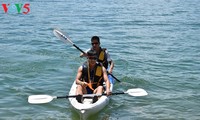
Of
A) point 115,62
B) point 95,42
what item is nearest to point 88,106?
point 95,42

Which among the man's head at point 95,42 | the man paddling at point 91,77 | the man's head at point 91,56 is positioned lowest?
the man paddling at point 91,77

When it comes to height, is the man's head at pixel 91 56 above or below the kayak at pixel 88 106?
above

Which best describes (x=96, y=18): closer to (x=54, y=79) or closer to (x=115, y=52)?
(x=115, y=52)

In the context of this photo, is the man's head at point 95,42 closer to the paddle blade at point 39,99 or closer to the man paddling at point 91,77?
the man paddling at point 91,77

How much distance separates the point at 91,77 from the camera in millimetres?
8453

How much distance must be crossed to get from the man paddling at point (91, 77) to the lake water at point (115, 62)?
22.0 inches

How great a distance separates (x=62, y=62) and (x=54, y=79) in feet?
6.42

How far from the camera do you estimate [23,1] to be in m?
34.2

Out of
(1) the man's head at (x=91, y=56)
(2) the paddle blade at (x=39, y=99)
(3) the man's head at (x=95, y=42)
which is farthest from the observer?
(3) the man's head at (x=95, y=42)

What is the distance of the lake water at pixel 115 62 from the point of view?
877 centimetres

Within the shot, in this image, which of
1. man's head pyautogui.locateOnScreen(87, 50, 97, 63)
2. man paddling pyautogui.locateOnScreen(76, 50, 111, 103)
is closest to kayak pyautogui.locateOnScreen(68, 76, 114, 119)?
man paddling pyautogui.locateOnScreen(76, 50, 111, 103)

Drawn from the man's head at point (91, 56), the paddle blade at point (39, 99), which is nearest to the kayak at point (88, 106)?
the paddle blade at point (39, 99)

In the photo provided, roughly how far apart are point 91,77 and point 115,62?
487 centimetres

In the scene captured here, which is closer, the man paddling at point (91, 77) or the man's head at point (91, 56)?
the man's head at point (91, 56)
